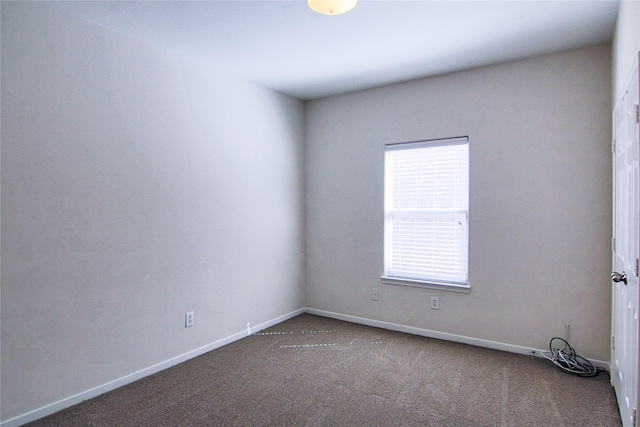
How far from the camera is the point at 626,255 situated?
6.93ft

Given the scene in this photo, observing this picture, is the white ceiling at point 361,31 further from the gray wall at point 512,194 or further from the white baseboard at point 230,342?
the white baseboard at point 230,342

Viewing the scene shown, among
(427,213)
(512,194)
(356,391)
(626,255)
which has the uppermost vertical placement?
→ (512,194)

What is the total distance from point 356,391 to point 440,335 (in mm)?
1360

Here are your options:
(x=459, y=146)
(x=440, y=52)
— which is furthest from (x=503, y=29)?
(x=459, y=146)

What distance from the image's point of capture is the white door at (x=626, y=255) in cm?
184

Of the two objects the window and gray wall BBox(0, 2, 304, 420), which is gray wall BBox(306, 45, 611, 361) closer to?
the window

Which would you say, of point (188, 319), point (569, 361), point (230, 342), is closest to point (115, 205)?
point (188, 319)

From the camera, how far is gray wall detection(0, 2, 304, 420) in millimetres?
2242

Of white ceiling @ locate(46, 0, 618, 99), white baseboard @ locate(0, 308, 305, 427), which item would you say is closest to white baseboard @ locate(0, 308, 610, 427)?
white baseboard @ locate(0, 308, 305, 427)

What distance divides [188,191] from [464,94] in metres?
2.62

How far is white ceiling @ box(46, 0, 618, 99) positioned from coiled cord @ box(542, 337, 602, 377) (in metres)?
2.40

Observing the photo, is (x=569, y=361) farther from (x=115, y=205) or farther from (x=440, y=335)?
(x=115, y=205)

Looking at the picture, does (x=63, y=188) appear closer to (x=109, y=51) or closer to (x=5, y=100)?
(x=5, y=100)

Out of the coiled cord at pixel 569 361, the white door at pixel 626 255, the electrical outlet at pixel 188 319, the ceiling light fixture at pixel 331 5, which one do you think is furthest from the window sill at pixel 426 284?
the ceiling light fixture at pixel 331 5
